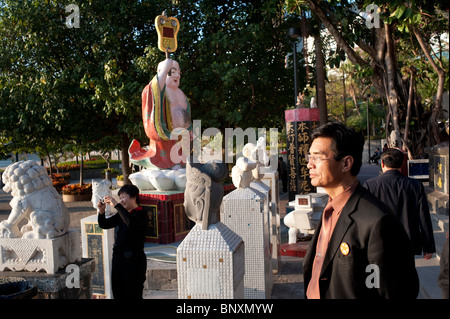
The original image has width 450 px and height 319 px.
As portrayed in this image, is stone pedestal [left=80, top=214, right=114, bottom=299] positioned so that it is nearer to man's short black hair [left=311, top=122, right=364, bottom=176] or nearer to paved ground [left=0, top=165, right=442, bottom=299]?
paved ground [left=0, top=165, right=442, bottom=299]

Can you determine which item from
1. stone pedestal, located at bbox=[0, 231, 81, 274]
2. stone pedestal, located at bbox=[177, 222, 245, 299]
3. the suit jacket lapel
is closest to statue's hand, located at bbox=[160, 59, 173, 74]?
stone pedestal, located at bbox=[0, 231, 81, 274]

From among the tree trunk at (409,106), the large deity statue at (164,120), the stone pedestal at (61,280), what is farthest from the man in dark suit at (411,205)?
the tree trunk at (409,106)

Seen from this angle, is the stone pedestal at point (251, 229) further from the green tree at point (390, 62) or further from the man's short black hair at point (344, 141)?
the green tree at point (390, 62)

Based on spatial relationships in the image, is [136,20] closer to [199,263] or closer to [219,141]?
[219,141]

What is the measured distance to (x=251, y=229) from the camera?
4.42 metres

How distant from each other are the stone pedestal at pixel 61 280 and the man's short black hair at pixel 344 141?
9.30 feet

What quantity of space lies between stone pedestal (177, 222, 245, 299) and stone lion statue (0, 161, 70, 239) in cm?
171

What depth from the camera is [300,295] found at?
495 centimetres

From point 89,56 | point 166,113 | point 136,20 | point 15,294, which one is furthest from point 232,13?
point 15,294

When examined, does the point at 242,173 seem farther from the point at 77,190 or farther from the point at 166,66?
the point at 77,190

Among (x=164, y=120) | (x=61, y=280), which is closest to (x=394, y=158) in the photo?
(x=61, y=280)

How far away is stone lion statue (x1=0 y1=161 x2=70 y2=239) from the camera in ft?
12.7

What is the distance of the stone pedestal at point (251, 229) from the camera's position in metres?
4.41

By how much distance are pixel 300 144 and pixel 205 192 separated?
8532 mm
